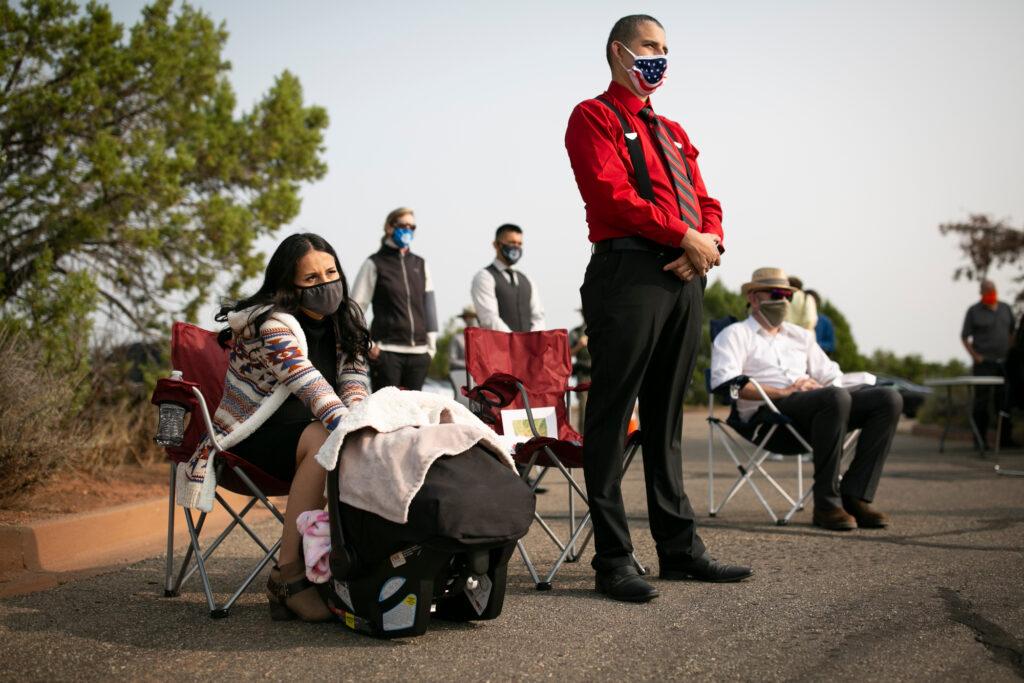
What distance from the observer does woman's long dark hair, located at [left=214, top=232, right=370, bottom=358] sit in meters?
4.32

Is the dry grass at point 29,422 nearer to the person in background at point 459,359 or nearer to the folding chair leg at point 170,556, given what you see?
the folding chair leg at point 170,556

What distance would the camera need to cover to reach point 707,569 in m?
4.45

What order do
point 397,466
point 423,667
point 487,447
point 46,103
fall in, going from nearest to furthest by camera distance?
point 423,667
point 397,466
point 487,447
point 46,103

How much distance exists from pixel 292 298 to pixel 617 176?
1466 millimetres

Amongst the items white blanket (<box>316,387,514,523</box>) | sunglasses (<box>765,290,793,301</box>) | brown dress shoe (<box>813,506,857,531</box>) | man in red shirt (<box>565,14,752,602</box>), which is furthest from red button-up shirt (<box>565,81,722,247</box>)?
sunglasses (<box>765,290,793,301</box>)

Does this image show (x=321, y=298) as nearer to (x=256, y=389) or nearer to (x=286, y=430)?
(x=256, y=389)

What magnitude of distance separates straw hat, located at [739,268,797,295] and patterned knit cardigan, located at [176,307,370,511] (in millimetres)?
3709

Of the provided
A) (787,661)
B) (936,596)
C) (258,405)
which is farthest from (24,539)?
(936,596)

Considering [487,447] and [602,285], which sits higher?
[602,285]

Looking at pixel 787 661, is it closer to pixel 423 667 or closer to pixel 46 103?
pixel 423 667

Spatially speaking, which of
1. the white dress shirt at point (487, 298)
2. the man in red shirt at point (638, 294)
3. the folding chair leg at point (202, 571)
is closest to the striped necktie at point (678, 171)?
the man in red shirt at point (638, 294)

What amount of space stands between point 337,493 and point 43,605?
1498 mm

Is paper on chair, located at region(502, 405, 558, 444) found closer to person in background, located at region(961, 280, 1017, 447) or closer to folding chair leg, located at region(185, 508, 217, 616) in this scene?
folding chair leg, located at region(185, 508, 217, 616)

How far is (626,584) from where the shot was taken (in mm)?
4113
